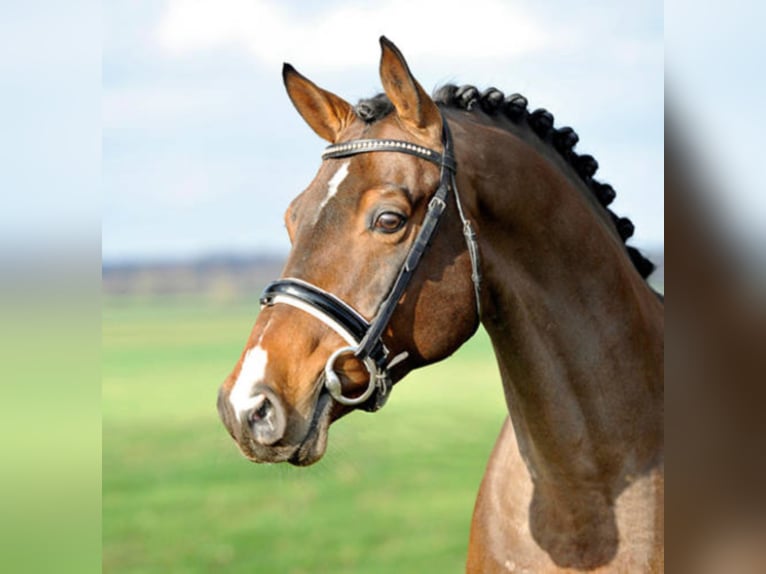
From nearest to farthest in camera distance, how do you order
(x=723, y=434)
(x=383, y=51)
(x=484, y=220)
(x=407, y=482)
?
(x=723, y=434) < (x=383, y=51) < (x=484, y=220) < (x=407, y=482)

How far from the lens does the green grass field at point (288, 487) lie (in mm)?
9758

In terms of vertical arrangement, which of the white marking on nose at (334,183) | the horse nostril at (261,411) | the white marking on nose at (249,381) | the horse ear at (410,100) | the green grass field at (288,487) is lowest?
the green grass field at (288,487)

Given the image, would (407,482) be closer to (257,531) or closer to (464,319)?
(257,531)

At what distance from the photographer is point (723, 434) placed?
1182 millimetres

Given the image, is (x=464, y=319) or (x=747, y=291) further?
(x=464, y=319)

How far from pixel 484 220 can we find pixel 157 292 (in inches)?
1371

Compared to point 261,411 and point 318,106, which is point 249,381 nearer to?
point 261,411

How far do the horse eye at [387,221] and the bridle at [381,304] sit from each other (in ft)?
0.27

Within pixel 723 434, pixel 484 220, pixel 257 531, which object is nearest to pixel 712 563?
pixel 723 434

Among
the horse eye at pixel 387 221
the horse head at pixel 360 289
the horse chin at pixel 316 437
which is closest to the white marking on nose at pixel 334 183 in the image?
the horse head at pixel 360 289

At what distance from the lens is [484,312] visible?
108 inches

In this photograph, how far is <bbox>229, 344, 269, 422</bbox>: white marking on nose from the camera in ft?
7.64

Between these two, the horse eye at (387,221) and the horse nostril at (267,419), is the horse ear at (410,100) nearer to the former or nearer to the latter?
the horse eye at (387,221)

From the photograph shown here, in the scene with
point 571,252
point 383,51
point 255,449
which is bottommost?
point 255,449
